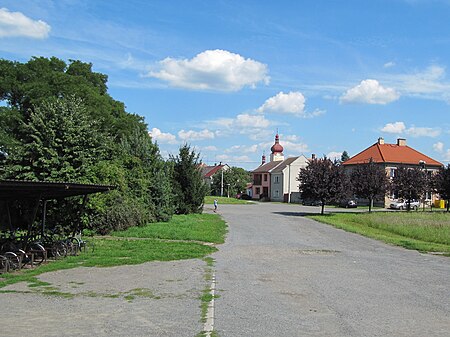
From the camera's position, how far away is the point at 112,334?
753cm

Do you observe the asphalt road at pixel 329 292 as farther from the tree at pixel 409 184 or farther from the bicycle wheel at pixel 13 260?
the tree at pixel 409 184

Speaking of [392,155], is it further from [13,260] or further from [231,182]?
[13,260]

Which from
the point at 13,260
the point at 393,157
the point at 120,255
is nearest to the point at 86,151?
the point at 120,255

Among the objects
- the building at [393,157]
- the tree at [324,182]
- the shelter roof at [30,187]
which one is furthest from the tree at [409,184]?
the shelter roof at [30,187]

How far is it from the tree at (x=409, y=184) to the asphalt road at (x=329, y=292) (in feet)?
110

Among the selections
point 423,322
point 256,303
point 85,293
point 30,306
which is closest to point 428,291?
point 423,322

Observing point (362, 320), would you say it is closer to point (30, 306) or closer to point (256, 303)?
point (256, 303)

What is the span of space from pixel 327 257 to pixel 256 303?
28.8 ft

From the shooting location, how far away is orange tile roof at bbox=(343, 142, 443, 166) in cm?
7362

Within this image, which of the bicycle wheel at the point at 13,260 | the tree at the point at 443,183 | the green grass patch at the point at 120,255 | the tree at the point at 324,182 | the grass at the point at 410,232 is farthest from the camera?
the tree at the point at 443,183

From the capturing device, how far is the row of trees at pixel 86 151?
24625 millimetres

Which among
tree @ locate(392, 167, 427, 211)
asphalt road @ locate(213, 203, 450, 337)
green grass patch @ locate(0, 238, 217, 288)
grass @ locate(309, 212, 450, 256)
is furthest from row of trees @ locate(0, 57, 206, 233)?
tree @ locate(392, 167, 427, 211)

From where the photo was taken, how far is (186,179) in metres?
40.8

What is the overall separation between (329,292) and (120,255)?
8.46 m
